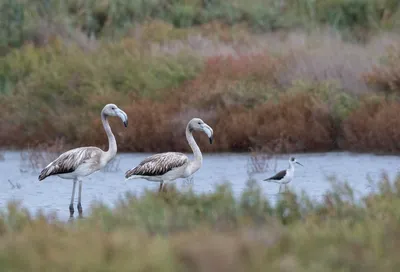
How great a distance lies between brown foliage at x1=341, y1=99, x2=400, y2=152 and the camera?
19406 millimetres

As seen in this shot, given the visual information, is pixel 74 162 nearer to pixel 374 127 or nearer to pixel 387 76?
pixel 374 127

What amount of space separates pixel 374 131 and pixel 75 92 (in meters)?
6.86

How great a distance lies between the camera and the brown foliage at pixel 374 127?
1941cm

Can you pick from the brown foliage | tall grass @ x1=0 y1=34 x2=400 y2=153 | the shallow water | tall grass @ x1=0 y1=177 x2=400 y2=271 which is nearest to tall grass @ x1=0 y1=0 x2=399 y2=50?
tall grass @ x1=0 y1=34 x2=400 y2=153

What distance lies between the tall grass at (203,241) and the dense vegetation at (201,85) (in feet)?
32.9

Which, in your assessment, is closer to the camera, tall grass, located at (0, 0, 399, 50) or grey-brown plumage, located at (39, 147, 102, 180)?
grey-brown plumage, located at (39, 147, 102, 180)

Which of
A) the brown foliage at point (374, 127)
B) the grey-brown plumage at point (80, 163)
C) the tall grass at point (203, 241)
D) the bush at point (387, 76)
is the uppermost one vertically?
the tall grass at point (203, 241)

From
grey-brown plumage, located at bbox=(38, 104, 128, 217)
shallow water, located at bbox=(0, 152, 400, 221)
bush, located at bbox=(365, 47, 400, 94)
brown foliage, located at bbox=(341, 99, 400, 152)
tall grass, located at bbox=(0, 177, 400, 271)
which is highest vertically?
tall grass, located at bbox=(0, 177, 400, 271)

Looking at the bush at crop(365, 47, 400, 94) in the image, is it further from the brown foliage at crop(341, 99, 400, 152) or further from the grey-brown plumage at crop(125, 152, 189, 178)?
the grey-brown plumage at crop(125, 152, 189, 178)

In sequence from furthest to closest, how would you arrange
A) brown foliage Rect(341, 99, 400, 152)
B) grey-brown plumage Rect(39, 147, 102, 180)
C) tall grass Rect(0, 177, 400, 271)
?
brown foliage Rect(341, 99, 400, 152), grey-brown plumage Rect(39, 147, 102, 180), tall grass Rect(0, 177, 400, 271)

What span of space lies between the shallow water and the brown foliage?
263 mm

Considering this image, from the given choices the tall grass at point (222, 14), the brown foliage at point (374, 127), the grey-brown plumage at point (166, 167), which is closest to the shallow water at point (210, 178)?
the brown foliage at point (374, 127)

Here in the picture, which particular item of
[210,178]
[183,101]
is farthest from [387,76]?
[210,178]

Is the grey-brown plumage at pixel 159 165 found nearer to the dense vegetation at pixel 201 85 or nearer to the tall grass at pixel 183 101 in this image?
the dense vegetation at pixel 201 85
